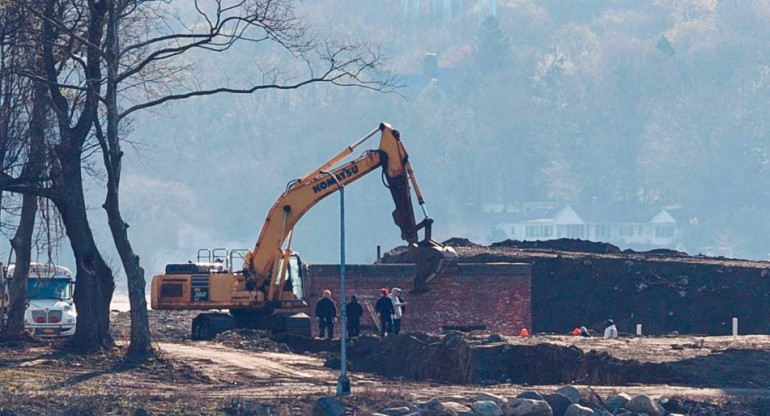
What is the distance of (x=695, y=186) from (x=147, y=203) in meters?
56.3

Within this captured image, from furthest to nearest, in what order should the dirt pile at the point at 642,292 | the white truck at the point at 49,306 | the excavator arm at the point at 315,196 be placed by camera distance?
the dirt pile at the point at 642,292, the white truck at the point at 49,306, the excavator arm at the point at 315,196

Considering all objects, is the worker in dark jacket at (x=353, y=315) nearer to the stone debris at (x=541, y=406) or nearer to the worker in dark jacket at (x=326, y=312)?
the worker in dark jacket at (x=326, y=312)

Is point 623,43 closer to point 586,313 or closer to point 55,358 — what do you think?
point 586,313

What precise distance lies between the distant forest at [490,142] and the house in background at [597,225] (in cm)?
182

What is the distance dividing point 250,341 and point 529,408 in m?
12.4

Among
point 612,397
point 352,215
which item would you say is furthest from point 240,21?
point 352,215

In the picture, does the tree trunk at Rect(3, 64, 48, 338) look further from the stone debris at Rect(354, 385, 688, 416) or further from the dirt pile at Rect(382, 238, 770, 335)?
the dirt pile at Rect(382, 238, 770, 335)

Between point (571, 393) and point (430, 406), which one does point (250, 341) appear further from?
point (430, 406)

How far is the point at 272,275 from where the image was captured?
38.1 metres

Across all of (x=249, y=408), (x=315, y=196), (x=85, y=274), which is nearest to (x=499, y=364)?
(x=315, y=196)

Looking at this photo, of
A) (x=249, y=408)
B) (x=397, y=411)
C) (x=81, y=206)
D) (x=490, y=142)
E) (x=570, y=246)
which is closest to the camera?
(x=249, y=408)

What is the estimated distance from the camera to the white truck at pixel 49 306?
41.6 m

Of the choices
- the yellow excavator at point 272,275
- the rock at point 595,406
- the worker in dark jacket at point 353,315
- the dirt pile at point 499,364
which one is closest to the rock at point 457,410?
the rock at point 595,406

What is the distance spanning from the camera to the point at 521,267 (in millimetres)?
45656
